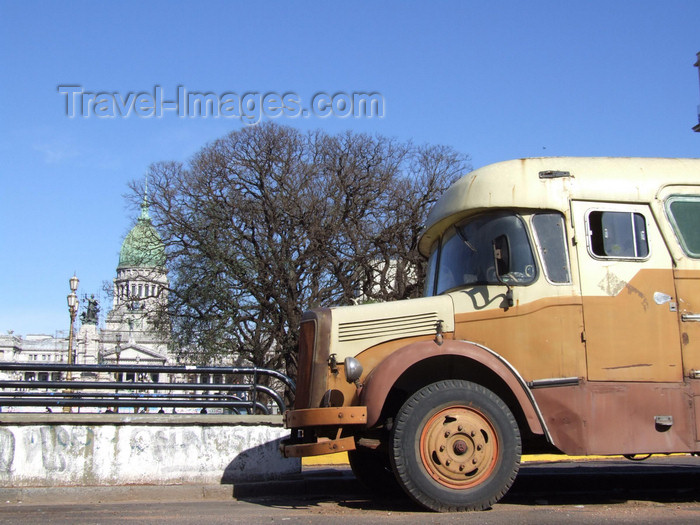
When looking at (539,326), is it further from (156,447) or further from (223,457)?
(156,447)

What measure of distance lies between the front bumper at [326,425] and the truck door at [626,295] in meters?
2.02

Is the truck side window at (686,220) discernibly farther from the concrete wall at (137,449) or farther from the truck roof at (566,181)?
the concrete wall at (137,449)

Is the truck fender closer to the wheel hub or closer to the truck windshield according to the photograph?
the wheel hub

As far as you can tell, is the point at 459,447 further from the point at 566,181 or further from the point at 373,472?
the point at 566,181

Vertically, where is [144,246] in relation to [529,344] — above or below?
above

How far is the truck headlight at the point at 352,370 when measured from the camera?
6.06m

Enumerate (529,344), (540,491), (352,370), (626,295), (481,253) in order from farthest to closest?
1. (540,491)
2. (481,253)
3. (626,295)
4. (529,344)
5. (352,370)

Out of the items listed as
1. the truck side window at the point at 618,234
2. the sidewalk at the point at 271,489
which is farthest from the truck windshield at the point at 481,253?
→ the sidewalk at the point at 271,489

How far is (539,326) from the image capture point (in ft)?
20.5

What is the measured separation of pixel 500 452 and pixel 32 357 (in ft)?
380

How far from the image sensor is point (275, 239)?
1310 inches

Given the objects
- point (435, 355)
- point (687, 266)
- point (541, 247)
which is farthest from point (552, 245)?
point (435, 355)

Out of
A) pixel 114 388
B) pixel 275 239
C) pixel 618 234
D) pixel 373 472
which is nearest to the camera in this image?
pixel 618 234

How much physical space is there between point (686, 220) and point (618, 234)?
0.63 meters
